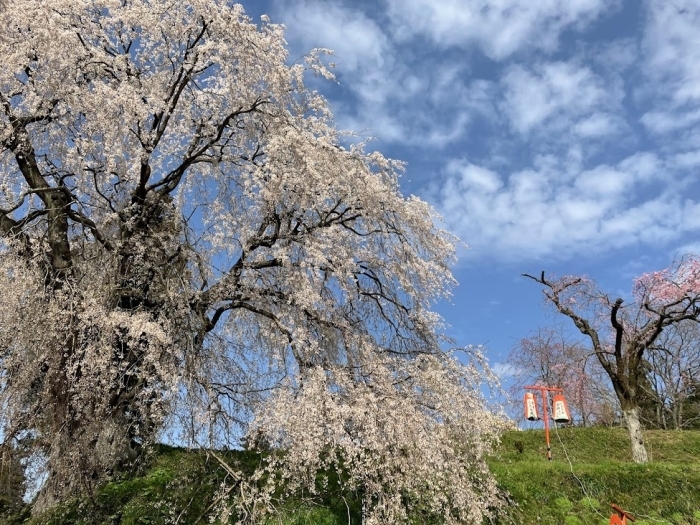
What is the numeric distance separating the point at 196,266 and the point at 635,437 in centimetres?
904

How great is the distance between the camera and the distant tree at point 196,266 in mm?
6473

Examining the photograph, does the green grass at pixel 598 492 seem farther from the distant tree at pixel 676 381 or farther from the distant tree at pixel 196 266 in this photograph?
the distant tree at pixel 676 381

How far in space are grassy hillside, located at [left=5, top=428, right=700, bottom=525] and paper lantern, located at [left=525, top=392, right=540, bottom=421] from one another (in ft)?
9.95

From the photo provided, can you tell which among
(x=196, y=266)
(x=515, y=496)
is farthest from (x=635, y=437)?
(x=196, y=266)

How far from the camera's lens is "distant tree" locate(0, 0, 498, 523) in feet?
21.2

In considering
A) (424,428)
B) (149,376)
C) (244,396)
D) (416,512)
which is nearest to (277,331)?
(244,396)

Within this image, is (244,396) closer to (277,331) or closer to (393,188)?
(277,331)

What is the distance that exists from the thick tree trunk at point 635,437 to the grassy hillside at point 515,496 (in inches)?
35.3

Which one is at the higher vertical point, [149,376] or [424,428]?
[149,376]

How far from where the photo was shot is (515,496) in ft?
27.4

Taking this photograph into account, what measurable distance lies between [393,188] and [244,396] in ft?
13.1

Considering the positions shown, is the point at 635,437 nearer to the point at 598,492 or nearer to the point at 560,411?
the point at 560,411

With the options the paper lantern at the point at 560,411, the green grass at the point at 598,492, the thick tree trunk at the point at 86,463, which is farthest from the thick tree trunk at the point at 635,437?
the thick tree trunk at the point at 86,463

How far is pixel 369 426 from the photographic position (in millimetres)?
6156
